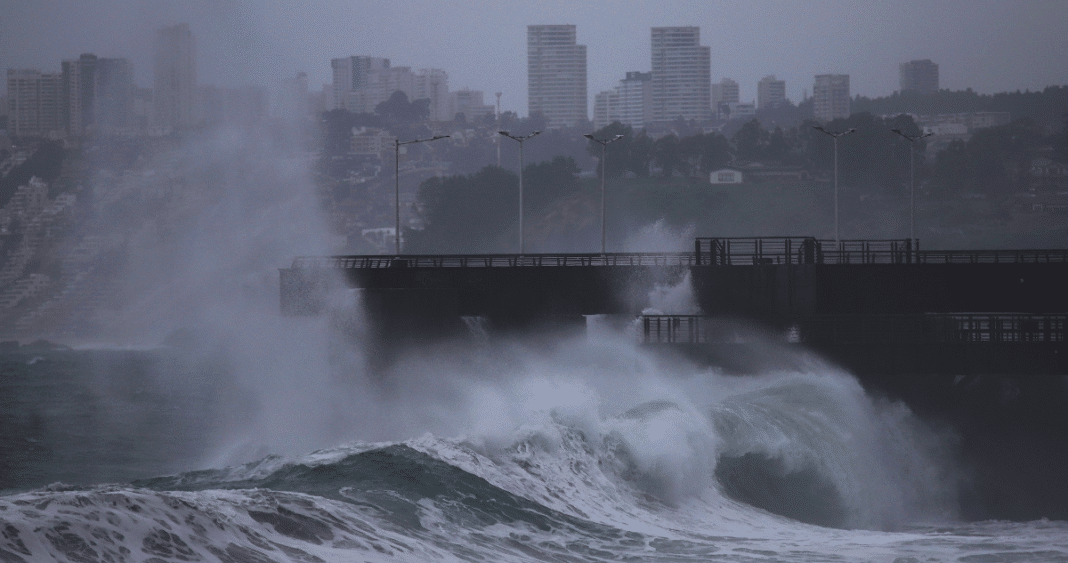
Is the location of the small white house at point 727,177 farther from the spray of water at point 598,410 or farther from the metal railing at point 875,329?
the metal railing at point 875,329

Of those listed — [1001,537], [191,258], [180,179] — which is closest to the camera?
[1001,537]

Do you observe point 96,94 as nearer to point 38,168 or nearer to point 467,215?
point 38,168

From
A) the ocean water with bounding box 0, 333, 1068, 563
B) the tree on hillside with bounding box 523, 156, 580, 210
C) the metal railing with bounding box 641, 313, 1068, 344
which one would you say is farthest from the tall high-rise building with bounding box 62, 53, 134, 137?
the tree on hillside with bounding box 523, 156, 580, 210

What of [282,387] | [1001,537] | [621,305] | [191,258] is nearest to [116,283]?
[191,258]

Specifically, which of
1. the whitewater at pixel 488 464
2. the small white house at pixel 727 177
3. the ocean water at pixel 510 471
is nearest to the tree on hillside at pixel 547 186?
the small white house at pixel 727 177

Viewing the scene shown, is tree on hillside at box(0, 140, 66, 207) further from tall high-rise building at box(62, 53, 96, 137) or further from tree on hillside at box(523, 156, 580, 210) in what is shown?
tree on hillside at box(523, 156, 580, 210)

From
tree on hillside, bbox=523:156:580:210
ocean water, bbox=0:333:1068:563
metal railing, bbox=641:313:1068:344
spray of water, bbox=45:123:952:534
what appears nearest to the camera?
ocean water, bbox=0:333:1068:563

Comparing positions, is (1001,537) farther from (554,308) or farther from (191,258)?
(191,258)
